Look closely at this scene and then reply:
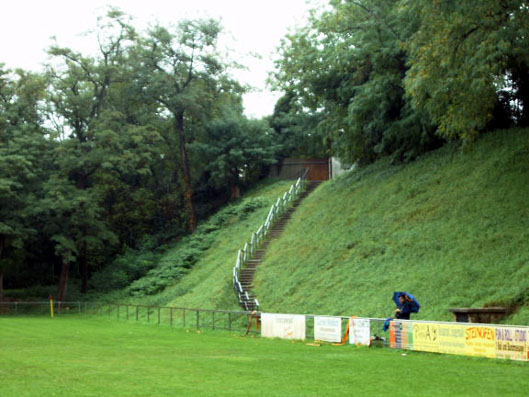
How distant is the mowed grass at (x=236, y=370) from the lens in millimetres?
11695

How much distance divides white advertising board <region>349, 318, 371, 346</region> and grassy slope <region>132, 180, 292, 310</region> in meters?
10.9

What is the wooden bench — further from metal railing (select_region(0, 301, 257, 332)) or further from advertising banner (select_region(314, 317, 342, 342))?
metal railing (select_region(0, 301, 257, 332))

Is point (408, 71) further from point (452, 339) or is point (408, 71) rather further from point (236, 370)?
point (236, 370)

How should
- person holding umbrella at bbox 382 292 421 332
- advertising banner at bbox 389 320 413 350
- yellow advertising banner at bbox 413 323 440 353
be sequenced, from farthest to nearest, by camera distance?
person holding umbrella at bbox 382 292 421 332, advertising banner at bbox 389 320 413 350, yellow advertising banner at bbox 413 323 440 353

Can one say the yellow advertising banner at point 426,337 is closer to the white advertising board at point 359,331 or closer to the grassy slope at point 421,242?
the white advertising board at point 359,331

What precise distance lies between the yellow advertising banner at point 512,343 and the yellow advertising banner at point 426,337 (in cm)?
207

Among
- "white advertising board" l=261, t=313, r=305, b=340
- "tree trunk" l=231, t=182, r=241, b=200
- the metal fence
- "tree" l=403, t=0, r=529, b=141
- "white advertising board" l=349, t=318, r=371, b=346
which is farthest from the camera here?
"tree trunk" l=231, t=182, r=241, b=200

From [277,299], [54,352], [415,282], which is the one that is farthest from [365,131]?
[54,352]

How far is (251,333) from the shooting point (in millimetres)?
25219

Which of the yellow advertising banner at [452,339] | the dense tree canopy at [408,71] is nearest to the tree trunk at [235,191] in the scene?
the dense tree canopy at [408,71]

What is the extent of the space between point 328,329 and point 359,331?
1.53m

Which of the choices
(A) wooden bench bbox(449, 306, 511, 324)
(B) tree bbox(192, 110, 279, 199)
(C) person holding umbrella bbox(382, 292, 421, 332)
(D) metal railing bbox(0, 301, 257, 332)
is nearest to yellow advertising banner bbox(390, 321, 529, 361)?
(C) person holding umbrella bbox(382, 292, 421, 332)

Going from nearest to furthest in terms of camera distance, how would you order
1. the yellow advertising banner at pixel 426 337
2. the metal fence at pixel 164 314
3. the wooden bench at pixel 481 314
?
the yellow advertising banner at pixel 426 337 < the wooden bench at pixel 481 314 < the metal fence at pixel 164 314

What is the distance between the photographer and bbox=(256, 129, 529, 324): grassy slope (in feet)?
74.3
